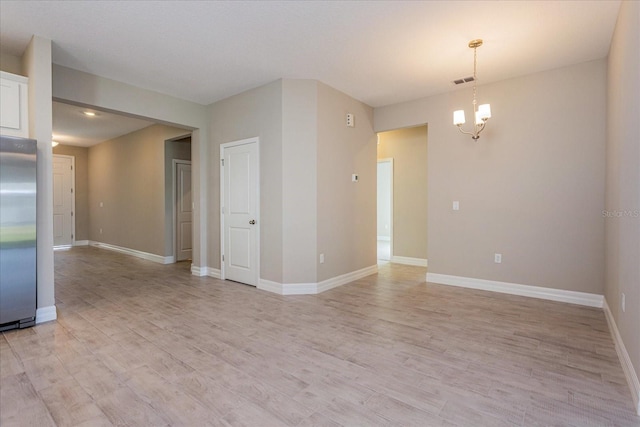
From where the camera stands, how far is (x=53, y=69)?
370 cm

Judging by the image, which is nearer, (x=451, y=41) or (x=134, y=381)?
(x=134, y=381)

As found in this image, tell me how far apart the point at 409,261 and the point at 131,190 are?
21.0ft

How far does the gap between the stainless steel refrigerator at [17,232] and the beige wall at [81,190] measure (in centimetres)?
722

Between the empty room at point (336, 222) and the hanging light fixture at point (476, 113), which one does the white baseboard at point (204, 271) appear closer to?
the empty room at point (336, 222)

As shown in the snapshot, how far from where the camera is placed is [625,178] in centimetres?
234

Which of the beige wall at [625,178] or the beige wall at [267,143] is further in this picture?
the beige wall at [267,143]

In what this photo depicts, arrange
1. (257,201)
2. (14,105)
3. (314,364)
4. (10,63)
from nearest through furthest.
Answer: (314,364) < (14,105) < (10,63) < (257,201)

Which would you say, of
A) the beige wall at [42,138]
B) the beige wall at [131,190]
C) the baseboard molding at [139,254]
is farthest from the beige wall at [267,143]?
the baseboard molding at [139,254]

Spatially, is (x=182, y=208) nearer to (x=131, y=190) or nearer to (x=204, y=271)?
(x=131, y=190)

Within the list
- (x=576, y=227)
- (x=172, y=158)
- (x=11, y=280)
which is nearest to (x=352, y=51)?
(x=576, y=227)

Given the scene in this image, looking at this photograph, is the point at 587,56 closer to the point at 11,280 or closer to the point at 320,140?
the point at 320,140

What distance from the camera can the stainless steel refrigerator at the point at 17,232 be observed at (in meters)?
2.85

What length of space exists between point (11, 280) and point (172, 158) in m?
3.96

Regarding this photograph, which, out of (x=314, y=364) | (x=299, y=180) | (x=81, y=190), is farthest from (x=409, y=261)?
(x=81, y=190)
